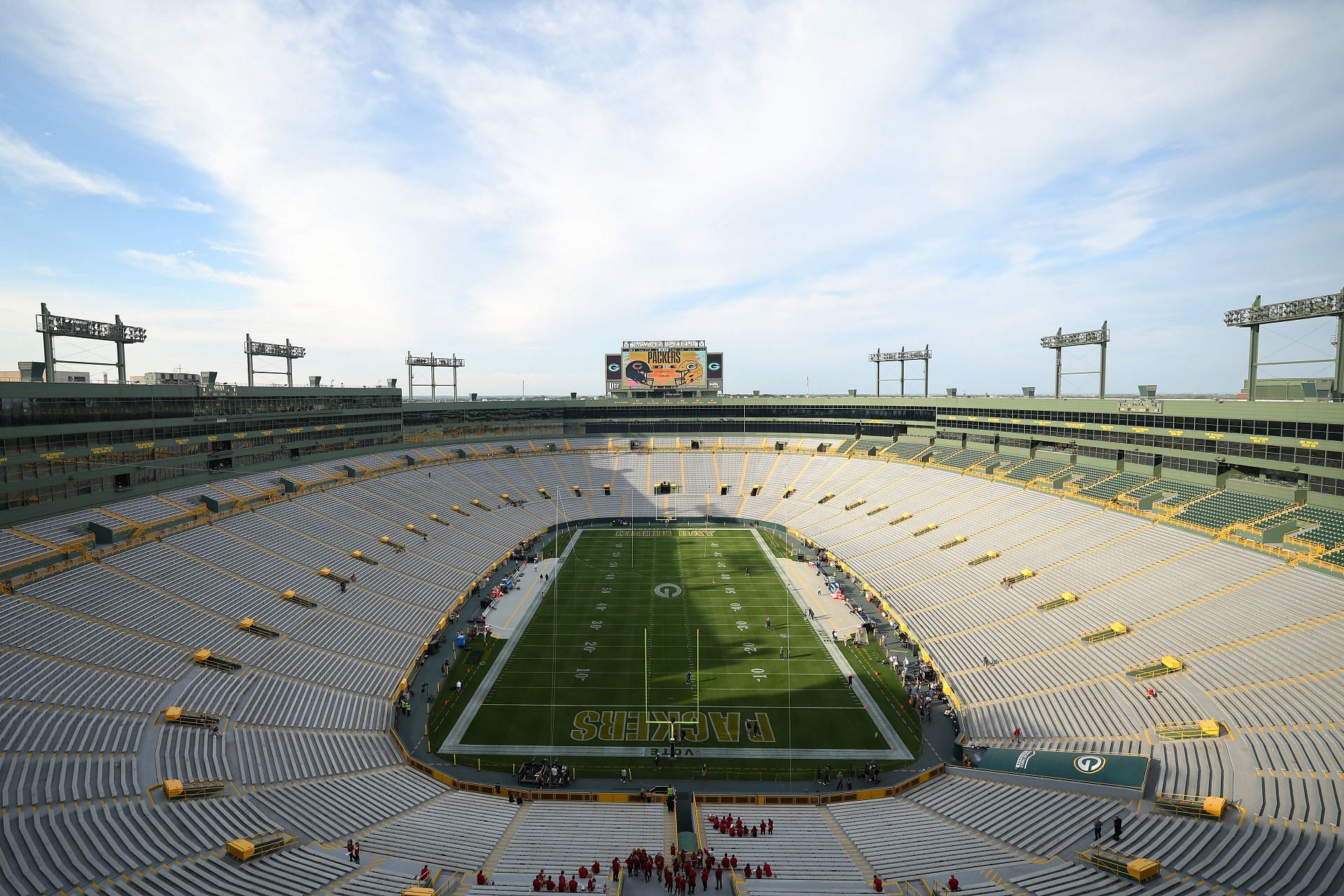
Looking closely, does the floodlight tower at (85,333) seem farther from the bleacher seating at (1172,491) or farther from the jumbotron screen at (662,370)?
the bleacher seating at (1172,491)

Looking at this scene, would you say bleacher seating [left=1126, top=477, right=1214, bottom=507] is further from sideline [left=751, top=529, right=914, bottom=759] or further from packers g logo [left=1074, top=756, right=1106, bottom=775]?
packers g logo [left=1074, top=756, right=1106, bottom=775]

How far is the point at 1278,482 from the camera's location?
34.4 meters

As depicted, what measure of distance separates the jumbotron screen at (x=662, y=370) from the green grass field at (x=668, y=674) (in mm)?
35520

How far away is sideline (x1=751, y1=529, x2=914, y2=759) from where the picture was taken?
2661cm

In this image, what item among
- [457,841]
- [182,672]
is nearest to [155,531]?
[182,672]

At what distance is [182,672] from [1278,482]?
5554 cm

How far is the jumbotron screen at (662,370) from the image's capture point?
80.4m

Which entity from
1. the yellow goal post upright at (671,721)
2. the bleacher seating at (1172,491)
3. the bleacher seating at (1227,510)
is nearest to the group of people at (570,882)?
the yellow goal post upright at (671,721)

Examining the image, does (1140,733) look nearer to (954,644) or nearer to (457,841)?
(954,644)

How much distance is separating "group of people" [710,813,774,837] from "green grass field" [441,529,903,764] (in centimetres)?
482

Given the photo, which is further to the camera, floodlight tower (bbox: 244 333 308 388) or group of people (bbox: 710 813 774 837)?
floodlight tower (bbox: 244 333 308 388)

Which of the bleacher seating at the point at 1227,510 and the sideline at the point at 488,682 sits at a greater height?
the bleacher seating at the point at 1227,510

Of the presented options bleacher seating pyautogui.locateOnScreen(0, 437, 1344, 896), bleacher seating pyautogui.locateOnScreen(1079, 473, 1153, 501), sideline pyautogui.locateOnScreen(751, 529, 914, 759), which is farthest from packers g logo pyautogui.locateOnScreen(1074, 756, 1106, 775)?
bleacher seating pyautogui.locateOnScreen(1079, 473, 1153, 501)

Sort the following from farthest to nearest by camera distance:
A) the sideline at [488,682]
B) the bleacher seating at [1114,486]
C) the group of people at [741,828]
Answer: the bleacher seating at [1114,486] → the sideline at [488,682] → the group of people at [741,828]
